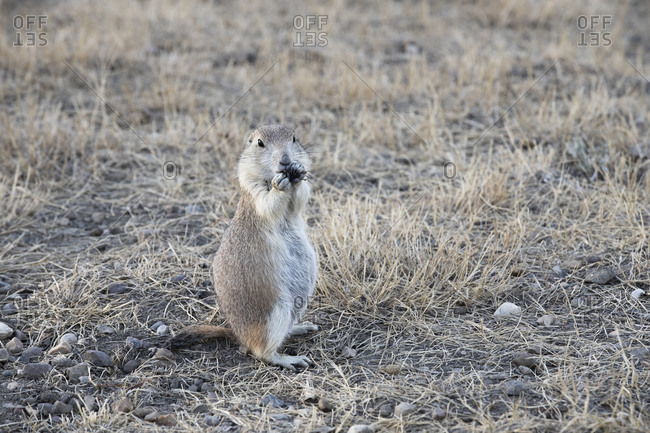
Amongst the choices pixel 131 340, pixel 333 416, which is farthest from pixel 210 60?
pixel 333 416

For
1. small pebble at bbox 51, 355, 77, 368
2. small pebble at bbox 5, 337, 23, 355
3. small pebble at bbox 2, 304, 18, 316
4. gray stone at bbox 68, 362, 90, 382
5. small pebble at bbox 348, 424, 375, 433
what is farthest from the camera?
small pebble at bbox 2, 304, 18, 316

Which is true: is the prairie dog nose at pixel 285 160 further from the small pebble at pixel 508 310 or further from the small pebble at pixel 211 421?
the small pebble at pixel 508 310

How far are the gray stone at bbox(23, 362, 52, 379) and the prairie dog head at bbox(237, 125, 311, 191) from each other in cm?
141

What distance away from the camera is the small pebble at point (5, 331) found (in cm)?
397

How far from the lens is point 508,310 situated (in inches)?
162

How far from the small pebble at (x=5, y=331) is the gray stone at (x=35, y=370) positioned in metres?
0.40

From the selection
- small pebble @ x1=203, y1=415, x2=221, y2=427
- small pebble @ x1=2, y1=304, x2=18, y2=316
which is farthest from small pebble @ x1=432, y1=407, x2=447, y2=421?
small pebble @ x1=2, y1=304, x2=18, y2=316

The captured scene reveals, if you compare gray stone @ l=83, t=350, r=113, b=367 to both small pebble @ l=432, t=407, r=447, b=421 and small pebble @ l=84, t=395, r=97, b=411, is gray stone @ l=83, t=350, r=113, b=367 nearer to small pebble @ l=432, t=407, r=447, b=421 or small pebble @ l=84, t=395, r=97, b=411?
small pebble @ l=84, t=395, r=97, b=411

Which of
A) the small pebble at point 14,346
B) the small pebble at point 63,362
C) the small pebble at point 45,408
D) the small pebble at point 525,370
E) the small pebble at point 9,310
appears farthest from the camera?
the small pebble at point 9,310

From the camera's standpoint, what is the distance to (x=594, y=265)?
453 centimetres

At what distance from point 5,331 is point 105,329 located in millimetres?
541

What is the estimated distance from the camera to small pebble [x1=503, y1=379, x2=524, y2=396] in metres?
3.35

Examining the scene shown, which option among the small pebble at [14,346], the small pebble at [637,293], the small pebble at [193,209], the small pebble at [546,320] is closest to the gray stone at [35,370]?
the small pebble at [14,346]

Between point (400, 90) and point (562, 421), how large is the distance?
4.95 metres
